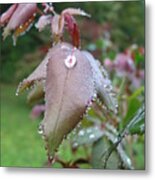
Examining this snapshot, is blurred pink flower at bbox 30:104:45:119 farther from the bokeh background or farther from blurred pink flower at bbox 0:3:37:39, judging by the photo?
blurred pink flower at bbox 0:3:37:39

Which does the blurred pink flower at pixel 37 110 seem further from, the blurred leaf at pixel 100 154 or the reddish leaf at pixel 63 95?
the reddish leaf at pixel 63 95

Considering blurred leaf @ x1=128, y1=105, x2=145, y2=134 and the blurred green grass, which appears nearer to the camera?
blurred leaf @ x1=128, y1=105, x2=145, y2=134

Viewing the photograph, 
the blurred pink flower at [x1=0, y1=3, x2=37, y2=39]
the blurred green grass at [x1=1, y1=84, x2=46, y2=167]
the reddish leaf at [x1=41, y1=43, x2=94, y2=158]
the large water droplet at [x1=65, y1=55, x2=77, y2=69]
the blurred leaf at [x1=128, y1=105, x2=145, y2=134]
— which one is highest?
the blurred pink flower at [x1=0, y1=3, x2=37, y2=39]

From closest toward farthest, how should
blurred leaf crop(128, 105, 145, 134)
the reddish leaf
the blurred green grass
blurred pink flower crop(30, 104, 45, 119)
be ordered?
1. the reddish leaf
2. blurred leaf crop(128, 105, 145, 134)
3. blurred pink flower crop(30, 104, 45, 119)
4. the blurred green grass

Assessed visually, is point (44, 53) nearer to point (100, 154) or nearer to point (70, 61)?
point (100, 154)

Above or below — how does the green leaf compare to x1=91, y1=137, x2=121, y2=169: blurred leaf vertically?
above

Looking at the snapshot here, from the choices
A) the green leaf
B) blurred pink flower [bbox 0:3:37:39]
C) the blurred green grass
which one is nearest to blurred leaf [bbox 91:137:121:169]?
the green leaf

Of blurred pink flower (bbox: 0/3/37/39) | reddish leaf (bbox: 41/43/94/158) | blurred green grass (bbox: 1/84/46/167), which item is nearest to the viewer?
reddish leaf (bbox: 41/43/94/158)

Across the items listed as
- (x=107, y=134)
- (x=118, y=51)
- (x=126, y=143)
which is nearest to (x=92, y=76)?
(x=107, y=134)
